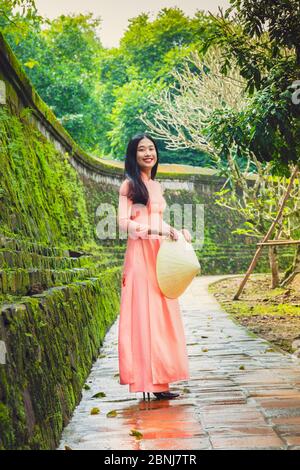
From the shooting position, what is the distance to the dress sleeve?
17.5 feet

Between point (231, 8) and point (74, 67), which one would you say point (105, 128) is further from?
point (231, 8)

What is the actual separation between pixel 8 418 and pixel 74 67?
36.6 meters

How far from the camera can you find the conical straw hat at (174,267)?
5.23m

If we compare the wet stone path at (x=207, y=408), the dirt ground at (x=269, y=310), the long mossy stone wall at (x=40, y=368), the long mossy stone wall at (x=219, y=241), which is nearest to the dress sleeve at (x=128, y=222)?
the long mossy stone wall at (x=40, y=368)

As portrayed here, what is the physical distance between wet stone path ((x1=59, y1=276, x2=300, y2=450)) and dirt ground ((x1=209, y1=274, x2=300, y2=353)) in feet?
3.94

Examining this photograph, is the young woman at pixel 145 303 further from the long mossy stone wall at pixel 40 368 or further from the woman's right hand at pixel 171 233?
the long mossy stone wall at pixel 40 368

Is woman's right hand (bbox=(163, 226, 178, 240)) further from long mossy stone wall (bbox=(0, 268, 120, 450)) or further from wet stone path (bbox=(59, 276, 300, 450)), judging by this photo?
wet stone path (bbox=(59, 276, 300, 450))

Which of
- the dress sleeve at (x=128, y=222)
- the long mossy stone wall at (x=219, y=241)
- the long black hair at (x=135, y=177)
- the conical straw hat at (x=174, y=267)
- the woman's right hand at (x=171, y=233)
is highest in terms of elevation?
the long black hair at (x=135, y=177)

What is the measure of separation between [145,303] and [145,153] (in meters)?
1.09

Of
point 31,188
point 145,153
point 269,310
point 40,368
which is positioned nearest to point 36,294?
point 40,368

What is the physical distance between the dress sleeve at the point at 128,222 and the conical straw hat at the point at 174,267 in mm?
172

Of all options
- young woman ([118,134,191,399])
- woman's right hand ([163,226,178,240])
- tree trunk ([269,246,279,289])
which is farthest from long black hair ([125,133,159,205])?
tree trunk ([269,246,279,289])
